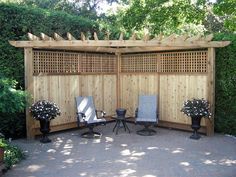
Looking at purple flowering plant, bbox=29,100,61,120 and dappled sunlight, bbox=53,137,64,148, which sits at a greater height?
purple flowering plant, bbox=29,100,61,120

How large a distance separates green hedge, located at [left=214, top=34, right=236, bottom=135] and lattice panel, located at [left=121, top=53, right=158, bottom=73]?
217 cm

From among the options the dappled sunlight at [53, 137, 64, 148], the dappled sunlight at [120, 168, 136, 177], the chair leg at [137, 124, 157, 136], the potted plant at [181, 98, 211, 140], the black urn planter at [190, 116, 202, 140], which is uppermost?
the potted plant at [181, 98, 211, 140]

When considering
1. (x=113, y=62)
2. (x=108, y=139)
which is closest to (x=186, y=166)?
(x=108, y=139)

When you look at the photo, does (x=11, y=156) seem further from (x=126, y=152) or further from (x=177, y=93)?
(x=177, y=93)

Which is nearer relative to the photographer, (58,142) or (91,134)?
(58,142)

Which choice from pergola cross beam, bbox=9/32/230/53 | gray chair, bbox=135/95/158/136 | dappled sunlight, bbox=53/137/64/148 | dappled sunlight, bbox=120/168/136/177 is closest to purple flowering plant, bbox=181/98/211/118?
gray chair, bbox=135/95/158/136

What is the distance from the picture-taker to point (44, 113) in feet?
24.9

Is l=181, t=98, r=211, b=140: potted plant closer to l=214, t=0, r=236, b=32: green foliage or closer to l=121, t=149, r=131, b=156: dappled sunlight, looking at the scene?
l=121, t=149, r=131, b=156: dappled sunlight

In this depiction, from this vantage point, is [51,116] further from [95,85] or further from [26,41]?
[95,85]

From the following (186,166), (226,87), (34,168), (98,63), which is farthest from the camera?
(98,63)

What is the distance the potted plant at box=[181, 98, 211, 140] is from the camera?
317 inches

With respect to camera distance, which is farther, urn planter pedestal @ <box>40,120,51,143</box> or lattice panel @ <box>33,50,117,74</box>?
lattice panel @ <box>33,50,117,74</box>

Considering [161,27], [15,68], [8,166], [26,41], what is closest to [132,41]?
[26,41]

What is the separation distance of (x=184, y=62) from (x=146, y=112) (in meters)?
1.89
